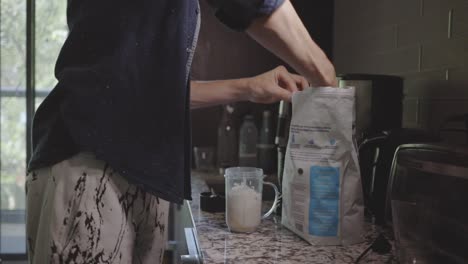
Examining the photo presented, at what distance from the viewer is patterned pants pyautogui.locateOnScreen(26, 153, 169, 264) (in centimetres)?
69

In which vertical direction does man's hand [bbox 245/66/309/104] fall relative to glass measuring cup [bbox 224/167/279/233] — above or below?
above

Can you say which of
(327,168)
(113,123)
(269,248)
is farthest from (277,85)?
(113,123)

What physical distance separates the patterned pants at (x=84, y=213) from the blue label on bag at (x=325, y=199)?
360mm

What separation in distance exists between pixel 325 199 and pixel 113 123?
45 cm

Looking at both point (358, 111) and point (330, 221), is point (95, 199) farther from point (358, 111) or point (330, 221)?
point (358, 111)

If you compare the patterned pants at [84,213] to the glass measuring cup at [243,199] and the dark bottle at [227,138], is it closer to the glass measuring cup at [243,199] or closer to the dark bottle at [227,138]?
the glass measuring cup at [243,199]

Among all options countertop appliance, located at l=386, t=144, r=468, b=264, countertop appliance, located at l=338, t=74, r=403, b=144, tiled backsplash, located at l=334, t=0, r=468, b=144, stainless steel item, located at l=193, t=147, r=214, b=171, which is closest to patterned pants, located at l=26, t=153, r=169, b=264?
countertop appliance, located at l=386, t=144, r=468, b=264

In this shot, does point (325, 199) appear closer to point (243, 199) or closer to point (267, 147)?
point (243, 199)

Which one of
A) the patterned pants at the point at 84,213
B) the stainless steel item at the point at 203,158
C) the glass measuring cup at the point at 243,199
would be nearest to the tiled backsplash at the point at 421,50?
the glass measuring cup at the point at 243,199

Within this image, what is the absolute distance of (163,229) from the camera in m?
0.84

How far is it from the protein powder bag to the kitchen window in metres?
2.42

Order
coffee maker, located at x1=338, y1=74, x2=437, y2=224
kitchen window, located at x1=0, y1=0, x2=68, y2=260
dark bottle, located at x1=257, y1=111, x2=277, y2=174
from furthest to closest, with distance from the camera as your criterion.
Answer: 1. kitchen window, located at x1=0, y1=0, x2=68, y2=260
2. dark bottle, located at x1=257, y1=111, x2=277, y2=174
3. coffee maker, located at x1=338, y1=74, x2=437, y2=224

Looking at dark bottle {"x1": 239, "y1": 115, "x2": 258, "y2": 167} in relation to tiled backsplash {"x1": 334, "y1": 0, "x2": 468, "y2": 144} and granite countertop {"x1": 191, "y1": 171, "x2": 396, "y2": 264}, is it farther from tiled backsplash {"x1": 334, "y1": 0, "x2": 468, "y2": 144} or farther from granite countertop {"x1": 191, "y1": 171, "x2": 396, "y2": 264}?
granite countertop {"x1": 191, "y1": 171, "x2": 396, "y2": 264}

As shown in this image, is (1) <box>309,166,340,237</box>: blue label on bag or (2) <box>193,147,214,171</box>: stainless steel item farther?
(2) <box>193,147,214,171</box>: stainless steel item
